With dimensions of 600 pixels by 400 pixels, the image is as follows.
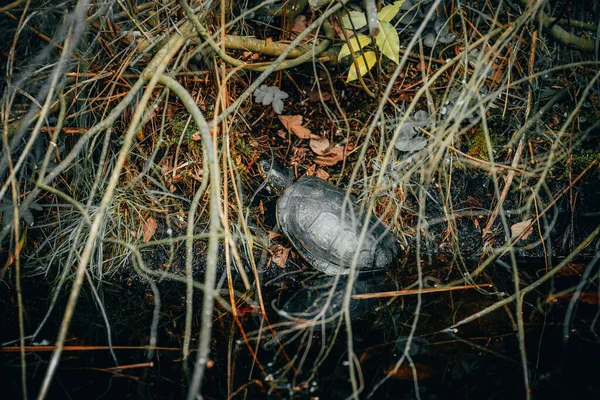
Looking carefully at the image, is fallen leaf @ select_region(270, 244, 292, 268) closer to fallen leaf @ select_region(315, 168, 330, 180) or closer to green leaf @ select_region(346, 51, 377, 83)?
fallen leaf @ select_region(315, 168, 330, 180)

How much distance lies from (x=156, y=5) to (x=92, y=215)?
1055 millimetres

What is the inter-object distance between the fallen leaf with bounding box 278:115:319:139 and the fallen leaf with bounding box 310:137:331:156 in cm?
3

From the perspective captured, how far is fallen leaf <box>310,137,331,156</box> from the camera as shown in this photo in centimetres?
246

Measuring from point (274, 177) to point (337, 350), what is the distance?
105 centimetres

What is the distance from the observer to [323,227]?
2273 mm

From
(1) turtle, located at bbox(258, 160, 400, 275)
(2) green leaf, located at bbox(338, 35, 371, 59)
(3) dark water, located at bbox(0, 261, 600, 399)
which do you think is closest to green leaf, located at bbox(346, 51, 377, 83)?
(2) green leaf, located at bbox(338, 35, 371, 59)

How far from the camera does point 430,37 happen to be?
7.12 ft

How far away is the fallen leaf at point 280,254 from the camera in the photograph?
2.25 m

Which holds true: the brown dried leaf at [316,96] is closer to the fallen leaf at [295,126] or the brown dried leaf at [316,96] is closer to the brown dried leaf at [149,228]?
the fallen leaf at [295,126]

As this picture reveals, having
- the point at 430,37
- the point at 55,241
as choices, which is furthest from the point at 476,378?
the point at 55,241

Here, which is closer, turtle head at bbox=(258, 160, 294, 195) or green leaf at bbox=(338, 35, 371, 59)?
green leaf at bbox=(338, 35, 371, 59)

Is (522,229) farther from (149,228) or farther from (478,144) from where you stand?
(149,228)

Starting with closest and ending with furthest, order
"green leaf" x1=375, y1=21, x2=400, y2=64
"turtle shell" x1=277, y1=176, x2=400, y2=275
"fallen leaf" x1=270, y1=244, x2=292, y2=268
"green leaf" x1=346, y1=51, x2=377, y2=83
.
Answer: "green leaf" x1=375, y1=21, x2=400, y2=64 → "green leaf" x1=346, y1=51, x2=377, y2=83 → "turtle shell" x1=277, y1=176, x2=400, y2=275 → "fallen leaf" x1=270, y1=244, x2=292, y2=268

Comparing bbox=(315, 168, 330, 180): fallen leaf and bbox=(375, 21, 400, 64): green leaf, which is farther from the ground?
bbox=(375, 21, 400, 64): green leaf
